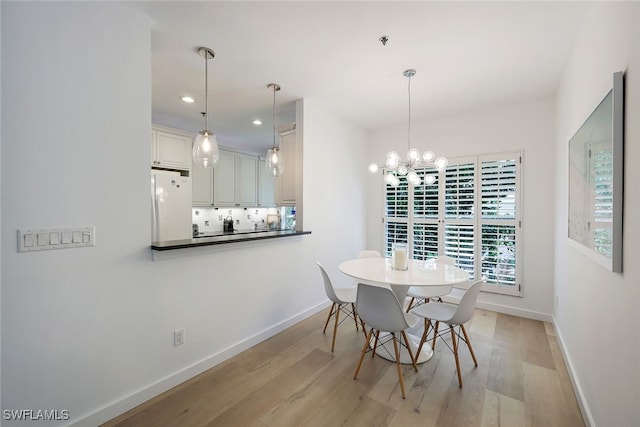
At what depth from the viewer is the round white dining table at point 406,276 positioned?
2096mm

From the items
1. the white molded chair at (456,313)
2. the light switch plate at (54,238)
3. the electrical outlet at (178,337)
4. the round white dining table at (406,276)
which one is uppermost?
the light switch plate at (54,238)

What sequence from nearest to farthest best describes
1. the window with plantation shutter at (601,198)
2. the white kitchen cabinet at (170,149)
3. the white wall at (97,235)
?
the window with plantation shutter at (601,198), the white wall at (97,235), the white kitchen cabinet at (170,149)

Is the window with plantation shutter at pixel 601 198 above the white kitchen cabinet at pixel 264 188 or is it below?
below

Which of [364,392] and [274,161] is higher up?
[274,161]

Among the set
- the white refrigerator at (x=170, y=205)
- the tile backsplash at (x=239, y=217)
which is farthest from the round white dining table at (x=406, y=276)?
the tile backsplash at (x=239, y=217)

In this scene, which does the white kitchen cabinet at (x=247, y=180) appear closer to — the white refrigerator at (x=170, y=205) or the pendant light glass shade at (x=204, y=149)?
the white refrigerator at (x=170, y=205)

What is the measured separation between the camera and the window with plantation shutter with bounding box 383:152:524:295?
333cm

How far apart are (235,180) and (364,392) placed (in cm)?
429

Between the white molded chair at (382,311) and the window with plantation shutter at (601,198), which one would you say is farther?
the white molded chair at (382,311)

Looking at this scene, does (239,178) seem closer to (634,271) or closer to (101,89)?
(101,89)

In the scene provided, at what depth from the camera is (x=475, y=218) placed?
11.5 feet

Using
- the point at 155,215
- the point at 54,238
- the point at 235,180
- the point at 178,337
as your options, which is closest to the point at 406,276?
the point at 178,337

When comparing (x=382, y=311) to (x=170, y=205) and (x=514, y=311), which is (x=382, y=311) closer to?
(x=514, y=311)

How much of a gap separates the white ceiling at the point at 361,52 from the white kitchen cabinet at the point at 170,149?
14.6 inches
